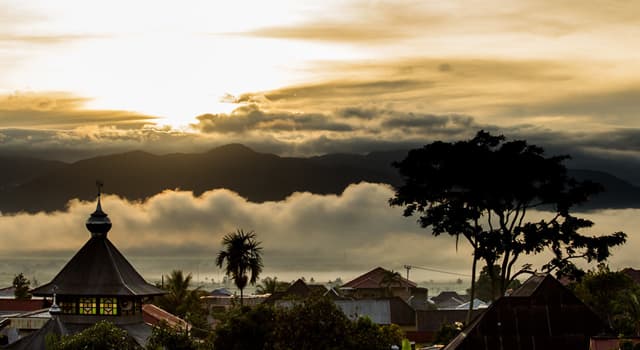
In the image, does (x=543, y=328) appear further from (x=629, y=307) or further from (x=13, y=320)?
(x=13, y=320)

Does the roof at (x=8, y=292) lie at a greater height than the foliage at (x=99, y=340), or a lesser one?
greater

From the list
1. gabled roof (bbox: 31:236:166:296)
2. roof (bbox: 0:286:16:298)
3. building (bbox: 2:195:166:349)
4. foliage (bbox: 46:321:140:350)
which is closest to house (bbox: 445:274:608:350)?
foliage (bbox: 46:321:140:350)

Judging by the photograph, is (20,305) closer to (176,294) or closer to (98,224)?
(176,294)

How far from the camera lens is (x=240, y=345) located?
258ft

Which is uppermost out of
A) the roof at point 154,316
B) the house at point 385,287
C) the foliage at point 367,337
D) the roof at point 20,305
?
the house at point 385,287

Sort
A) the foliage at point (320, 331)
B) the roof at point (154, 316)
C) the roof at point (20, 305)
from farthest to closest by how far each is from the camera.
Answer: the roof at point (20, 305)
the roof at point (154, 316)
the foliage at point (320, 331)

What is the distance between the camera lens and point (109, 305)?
3693 inches

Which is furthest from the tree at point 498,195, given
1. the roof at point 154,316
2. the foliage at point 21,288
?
the foliage at point 21,288

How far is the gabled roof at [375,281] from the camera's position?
189125 mm

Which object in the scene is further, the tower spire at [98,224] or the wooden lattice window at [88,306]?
the tower spire at [98,224]

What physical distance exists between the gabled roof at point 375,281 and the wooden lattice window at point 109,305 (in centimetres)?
9530

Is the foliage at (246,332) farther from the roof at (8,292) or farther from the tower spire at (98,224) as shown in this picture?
the roof at (8,292)

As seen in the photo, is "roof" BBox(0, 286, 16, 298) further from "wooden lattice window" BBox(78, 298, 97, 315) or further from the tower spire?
"wooden lattice window" BBox(78, 298, 97, 315)

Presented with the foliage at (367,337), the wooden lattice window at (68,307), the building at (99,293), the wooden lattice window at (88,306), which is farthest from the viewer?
the wooden lattice window at (88,306)
